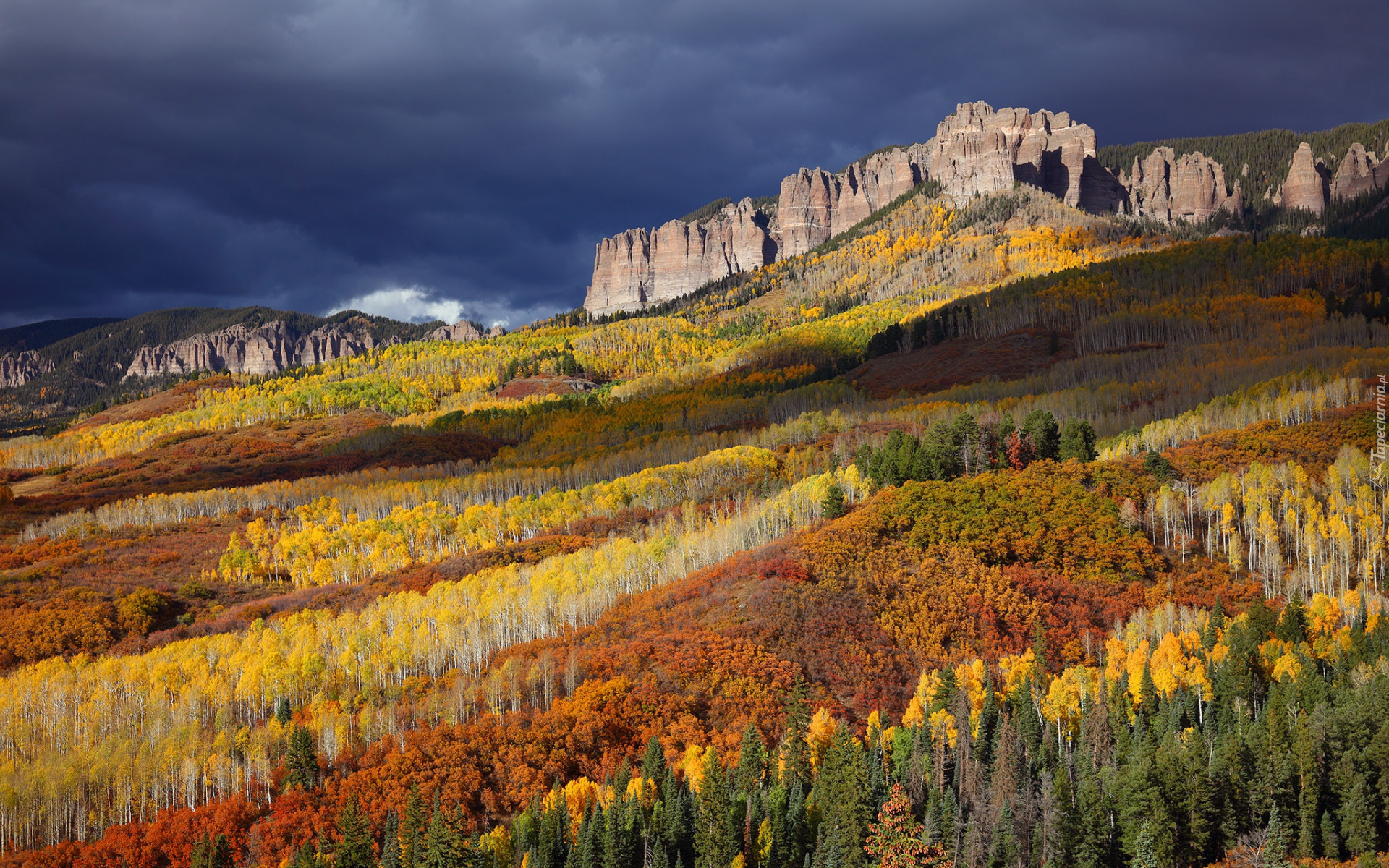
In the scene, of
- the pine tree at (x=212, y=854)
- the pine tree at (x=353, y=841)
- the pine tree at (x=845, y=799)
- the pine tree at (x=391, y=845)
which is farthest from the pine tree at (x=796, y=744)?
the pine tree at (x=212, y=854)

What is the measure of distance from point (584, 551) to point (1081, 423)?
59.9m

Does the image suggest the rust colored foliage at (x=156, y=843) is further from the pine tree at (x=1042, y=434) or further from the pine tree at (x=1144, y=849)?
the pine tree at (x=1042, y=434)

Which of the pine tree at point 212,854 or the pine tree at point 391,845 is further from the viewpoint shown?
the pine tree at point 212,854

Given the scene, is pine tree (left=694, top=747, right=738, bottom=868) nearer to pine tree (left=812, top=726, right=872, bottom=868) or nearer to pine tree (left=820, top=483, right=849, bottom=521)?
pine tree (left=812, top=726, right=872, bottom=868)

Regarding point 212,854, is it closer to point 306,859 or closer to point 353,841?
point 306,859

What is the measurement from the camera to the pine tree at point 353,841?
155ft

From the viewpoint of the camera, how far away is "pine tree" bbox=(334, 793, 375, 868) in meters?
47.3

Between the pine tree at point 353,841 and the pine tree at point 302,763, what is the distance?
277 inches

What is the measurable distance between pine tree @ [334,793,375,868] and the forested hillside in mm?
244

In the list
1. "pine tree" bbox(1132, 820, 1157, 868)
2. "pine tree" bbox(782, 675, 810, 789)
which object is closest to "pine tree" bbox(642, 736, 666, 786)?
"pine tree" bbox(782, 675, 810, 789)

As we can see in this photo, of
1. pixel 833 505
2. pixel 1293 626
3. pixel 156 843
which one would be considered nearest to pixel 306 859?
pixel 156 843

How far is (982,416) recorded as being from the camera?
129 m

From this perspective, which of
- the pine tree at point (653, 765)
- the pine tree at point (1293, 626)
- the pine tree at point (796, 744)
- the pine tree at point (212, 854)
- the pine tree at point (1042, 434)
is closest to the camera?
the pine tree at point (212, 854)

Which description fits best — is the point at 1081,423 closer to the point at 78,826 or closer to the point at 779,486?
the point at 779,486
